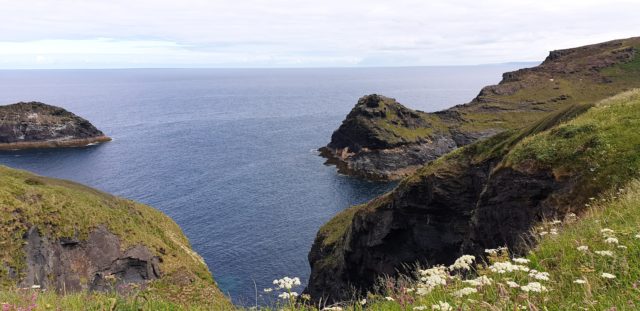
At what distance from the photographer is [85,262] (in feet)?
126

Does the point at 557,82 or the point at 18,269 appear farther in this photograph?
the point at 557,82

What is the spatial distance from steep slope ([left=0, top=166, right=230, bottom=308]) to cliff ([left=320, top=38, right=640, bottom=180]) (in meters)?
79.0

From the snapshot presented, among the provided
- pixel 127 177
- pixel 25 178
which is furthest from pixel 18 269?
pixel 127 177

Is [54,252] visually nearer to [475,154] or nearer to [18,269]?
[18,269]

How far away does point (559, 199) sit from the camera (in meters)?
21.8

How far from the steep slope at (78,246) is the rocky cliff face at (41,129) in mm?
120119

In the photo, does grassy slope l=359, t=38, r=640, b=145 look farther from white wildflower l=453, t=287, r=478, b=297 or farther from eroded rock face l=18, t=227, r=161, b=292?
white wildflower l=453, t=287, r=478, b=297

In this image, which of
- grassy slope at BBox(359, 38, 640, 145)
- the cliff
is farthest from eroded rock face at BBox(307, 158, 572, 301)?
grassy slope at BBox(359, 38, 640, 145)

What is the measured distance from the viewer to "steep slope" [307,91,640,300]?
21688 mm

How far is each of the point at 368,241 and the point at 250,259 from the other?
3082cm

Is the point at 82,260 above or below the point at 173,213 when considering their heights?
above

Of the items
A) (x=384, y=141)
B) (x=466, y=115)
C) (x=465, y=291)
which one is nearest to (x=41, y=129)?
(x=384, y=141)

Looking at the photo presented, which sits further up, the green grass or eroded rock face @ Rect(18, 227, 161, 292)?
the green grass

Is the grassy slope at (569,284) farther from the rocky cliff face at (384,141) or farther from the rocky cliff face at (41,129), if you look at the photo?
the rocky cliff face at (41,129)
